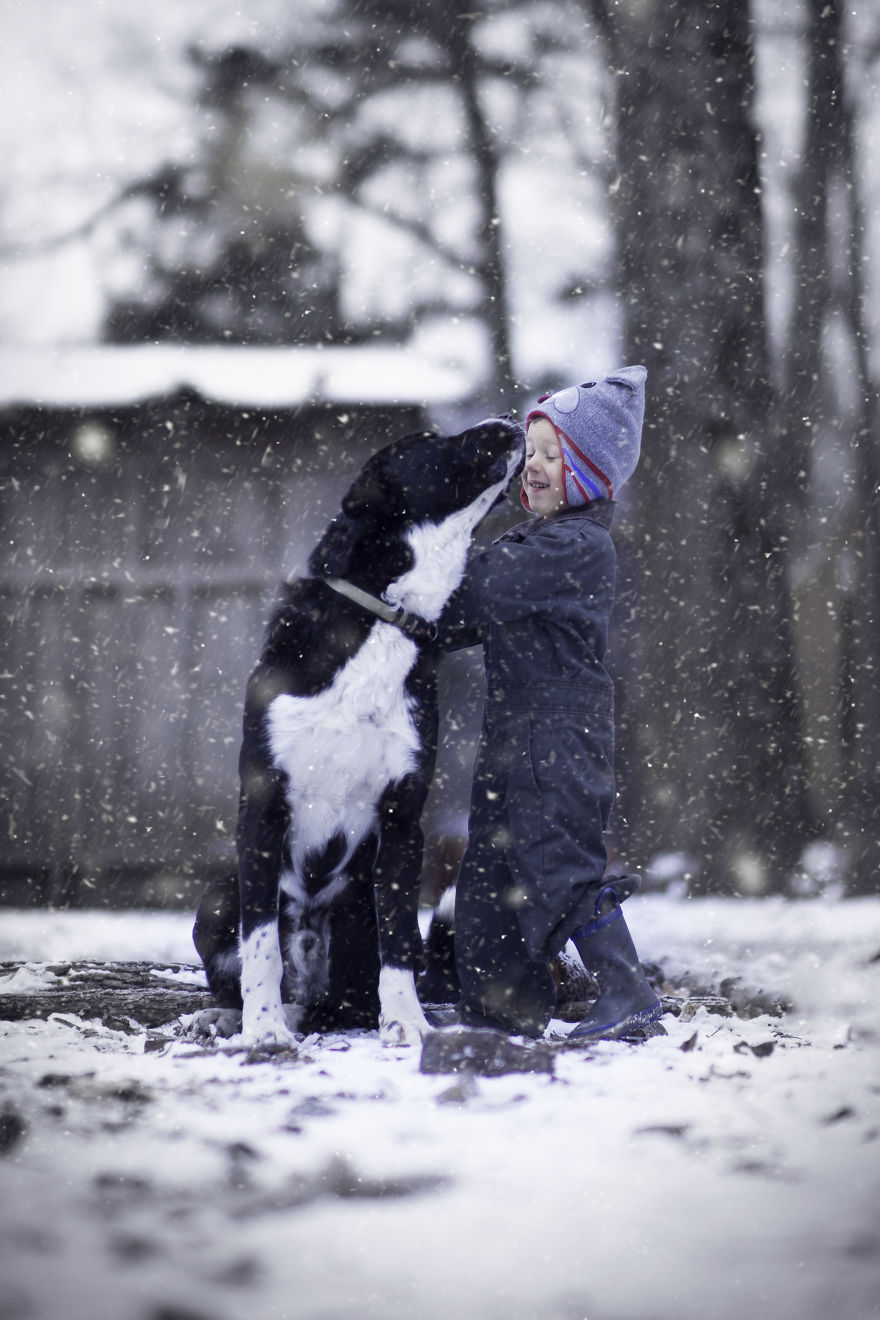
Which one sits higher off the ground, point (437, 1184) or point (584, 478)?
point (584, 478)

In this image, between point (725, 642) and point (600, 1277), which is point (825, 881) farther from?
point (600, 1277)

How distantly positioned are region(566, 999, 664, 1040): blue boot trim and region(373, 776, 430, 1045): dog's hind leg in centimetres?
37

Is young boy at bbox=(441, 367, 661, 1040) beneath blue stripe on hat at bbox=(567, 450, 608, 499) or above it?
beneath

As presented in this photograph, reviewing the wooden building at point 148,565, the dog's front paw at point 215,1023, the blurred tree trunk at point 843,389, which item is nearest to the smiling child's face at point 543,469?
the dog's front paw at point 215,1023

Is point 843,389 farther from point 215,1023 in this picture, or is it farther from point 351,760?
point 215,1023

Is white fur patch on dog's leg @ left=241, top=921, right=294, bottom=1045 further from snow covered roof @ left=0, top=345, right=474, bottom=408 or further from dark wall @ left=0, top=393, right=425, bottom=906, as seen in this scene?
snow covered roof @ left=0, top=345, right=474, bottom=408

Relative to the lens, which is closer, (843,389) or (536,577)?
(536,577)

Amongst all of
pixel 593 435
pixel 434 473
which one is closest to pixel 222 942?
pixel 434 473

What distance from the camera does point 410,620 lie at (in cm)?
250

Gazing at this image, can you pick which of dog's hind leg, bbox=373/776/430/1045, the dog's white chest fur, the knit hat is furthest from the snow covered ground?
the knit hat

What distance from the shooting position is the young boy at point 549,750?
239cm

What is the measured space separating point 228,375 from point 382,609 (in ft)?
9.61

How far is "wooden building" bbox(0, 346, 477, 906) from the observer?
4.88 m

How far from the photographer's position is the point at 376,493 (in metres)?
2.54
